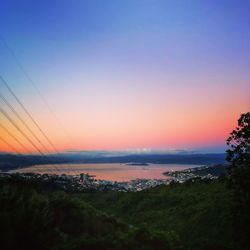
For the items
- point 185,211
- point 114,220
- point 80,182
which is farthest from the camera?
point 80,182

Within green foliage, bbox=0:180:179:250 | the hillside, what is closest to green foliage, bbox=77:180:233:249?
the hillside

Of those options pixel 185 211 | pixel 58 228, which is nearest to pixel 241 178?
pixel 58 228

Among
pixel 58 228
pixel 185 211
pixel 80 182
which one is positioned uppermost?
pixel 58 228

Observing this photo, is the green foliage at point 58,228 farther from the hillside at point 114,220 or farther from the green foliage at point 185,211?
the green foliage at point 185,211

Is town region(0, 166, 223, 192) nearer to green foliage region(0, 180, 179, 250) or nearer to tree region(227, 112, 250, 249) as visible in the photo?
green foliage region(0, 180, 179, 250)

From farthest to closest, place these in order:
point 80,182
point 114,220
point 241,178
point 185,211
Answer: point 80,182 < point 185,211 < point 114,220 < point 241,178

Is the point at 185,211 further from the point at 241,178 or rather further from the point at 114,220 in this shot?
the point at 241,178

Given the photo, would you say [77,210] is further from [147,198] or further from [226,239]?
[147,198]

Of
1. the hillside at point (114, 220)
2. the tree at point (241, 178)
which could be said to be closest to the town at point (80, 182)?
the hillside at point (114, 220)

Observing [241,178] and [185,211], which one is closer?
[241,178]
